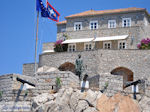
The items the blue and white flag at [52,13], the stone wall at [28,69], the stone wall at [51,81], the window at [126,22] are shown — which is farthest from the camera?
the window at [126,22]

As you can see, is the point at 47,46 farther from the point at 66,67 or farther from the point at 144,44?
the point at 144,44

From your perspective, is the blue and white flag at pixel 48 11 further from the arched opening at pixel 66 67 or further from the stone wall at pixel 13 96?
the stone wall at pixel 13 96

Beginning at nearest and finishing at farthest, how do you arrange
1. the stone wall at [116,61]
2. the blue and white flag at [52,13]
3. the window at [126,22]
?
the blue and white flag at [52,13] → the stone wall at [116,61] → the window at [126,22]

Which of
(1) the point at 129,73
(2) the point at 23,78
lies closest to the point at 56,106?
(2) the point at 23,78

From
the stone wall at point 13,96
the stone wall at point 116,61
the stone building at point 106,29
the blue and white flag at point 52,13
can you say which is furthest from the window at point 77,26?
the stone wall at point 13,96

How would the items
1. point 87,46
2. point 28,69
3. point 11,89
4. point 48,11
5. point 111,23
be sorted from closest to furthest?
point 11,89
point 48,11
point 28,69
point 87,46
point 111,23

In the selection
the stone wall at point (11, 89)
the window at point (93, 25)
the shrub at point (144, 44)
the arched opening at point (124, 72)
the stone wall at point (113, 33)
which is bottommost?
the stone wall at point (11, 89)

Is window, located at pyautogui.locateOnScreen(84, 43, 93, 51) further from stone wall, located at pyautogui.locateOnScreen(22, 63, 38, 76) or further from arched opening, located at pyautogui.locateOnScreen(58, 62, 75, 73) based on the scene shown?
stone wall, located at pyautogui.locateOnScreen(22, 63, 38, 76)

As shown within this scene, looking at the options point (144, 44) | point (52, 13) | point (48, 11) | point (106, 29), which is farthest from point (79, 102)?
point (106, 29)

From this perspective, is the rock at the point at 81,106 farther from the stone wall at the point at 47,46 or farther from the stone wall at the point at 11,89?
the stone wall at the point at 47,46

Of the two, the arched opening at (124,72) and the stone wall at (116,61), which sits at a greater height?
the stone wall at (116,61)

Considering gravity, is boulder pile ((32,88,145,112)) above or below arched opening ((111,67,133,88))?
below

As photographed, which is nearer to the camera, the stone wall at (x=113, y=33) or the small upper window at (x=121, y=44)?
the small upper window at (x=121, y=44)

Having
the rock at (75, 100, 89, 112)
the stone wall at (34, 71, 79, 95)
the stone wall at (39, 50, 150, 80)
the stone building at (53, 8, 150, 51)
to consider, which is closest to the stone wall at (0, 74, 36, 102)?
the stone wall at (34, 71, 79, 95)
